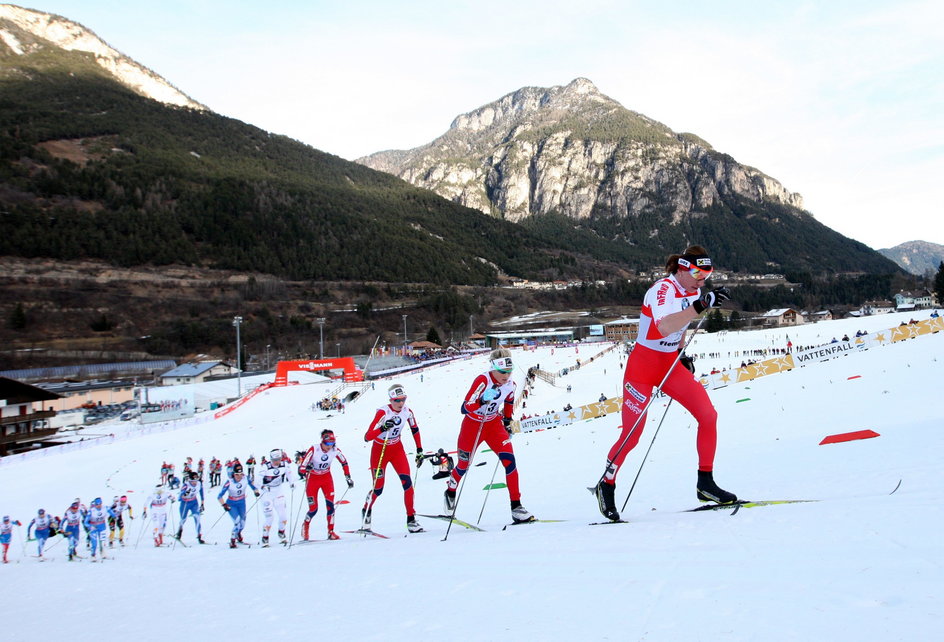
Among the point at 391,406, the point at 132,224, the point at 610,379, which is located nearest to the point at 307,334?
the point at 132,224

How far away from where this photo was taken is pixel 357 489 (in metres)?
16.3

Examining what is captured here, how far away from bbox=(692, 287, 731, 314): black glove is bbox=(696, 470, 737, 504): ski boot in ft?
5.47

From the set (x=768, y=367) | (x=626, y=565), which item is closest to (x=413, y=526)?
(x=626, y=565)

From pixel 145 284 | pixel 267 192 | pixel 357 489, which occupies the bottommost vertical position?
pixel 357 489

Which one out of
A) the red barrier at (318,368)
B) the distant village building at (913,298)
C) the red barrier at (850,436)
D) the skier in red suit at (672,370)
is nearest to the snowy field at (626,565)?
the red barrier at (850,436)

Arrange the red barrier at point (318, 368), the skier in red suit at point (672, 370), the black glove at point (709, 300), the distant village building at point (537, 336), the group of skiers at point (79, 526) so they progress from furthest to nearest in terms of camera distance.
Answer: the distant village building at point (537, 336) < the red barrier at point (318, 368) < the group of skiers at point (79, 526) < the skier in red suit at point (672, 370) < the black glove at point (709, 300)

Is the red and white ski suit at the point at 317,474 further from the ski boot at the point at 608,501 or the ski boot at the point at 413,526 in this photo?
the ski boot at the point at 608,501

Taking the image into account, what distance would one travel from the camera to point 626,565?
4000 mm

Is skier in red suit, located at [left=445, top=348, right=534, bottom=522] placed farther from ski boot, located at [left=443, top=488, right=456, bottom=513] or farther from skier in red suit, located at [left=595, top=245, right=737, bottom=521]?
skier in red suit, located at [left=595, top=245, right=737, bottom=521]

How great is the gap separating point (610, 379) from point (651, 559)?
34196 mm

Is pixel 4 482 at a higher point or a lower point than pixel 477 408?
lower

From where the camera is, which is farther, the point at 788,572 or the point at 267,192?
the point at 267,192

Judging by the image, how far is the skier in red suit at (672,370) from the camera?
18.7 feet

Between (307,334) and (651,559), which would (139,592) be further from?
(307,334)
